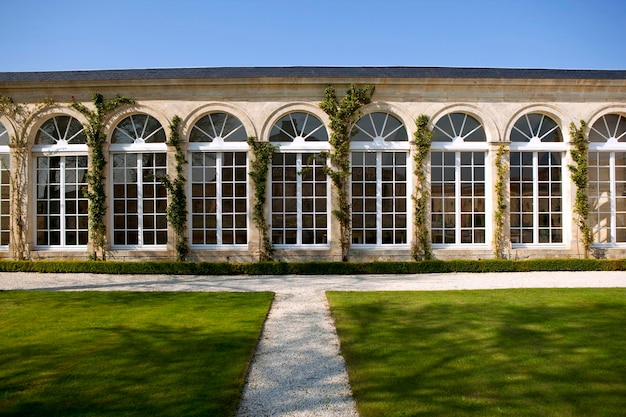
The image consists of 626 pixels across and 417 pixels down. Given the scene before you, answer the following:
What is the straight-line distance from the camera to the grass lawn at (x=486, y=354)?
4.59 metres

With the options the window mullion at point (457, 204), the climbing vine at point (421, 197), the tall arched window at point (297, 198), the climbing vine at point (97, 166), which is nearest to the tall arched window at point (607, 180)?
the window mullion at point (457, 204)

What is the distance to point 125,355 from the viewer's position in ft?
19.9

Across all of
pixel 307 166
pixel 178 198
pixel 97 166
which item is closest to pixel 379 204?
pixel 307 166

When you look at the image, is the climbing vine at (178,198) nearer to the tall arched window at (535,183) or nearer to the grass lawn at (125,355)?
the grass lawn at (125,355)

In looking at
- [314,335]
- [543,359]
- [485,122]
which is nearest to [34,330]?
[314,335]

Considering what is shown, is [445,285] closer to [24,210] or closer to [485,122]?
[485,122]

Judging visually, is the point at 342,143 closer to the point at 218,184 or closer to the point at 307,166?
the point at 307,166

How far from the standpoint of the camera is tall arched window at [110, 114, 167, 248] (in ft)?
53.8

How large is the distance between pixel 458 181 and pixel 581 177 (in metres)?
4.35

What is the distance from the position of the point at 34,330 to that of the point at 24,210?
11.0 metres

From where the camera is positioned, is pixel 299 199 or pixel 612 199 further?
pixel 612 199

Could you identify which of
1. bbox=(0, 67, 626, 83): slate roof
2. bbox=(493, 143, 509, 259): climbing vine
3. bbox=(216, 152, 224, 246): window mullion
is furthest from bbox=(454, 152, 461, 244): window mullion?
bbox=(216, 152, 224, 246): window mullion

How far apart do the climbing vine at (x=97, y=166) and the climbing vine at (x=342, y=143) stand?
720 centimetres

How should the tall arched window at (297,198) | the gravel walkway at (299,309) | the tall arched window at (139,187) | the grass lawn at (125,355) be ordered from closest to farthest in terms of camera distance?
the grass lawn at (125,355)
the gravel walkway at (299,309)
the tall arched window at (297,198)
the tall arched window at (139,187)
